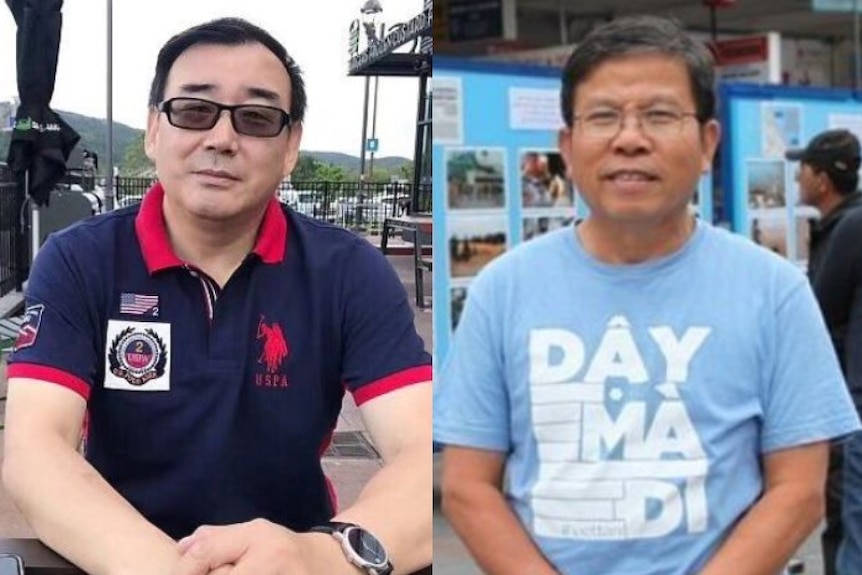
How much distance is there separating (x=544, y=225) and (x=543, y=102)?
13 cm

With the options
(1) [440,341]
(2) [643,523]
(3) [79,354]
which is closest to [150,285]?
(3) [79,354]

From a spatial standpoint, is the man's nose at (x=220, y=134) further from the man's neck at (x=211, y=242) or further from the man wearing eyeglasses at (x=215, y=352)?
the man's neck at (x=211, y=242)

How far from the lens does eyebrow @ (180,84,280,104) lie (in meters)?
1.34

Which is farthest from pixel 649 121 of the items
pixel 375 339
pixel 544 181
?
pixel 375 339

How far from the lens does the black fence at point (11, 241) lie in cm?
603

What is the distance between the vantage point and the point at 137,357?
133 cm

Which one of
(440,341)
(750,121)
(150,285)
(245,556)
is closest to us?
(245,556)

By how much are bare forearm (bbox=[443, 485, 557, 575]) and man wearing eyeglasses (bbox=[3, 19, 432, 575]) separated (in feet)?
0.23

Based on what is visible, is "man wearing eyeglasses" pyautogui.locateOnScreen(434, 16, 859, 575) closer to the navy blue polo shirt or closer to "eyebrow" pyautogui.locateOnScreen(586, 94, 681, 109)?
"eyebrow" pyautogui.locateOnScreen(586, 94, 681, 109)

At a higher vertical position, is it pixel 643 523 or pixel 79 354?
pixel 79 354

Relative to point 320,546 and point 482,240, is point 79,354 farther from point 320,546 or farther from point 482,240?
point 482,240

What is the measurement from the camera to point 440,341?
1251mm

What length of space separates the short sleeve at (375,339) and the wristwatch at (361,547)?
0.20 m

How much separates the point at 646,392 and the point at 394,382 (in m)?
0.35
